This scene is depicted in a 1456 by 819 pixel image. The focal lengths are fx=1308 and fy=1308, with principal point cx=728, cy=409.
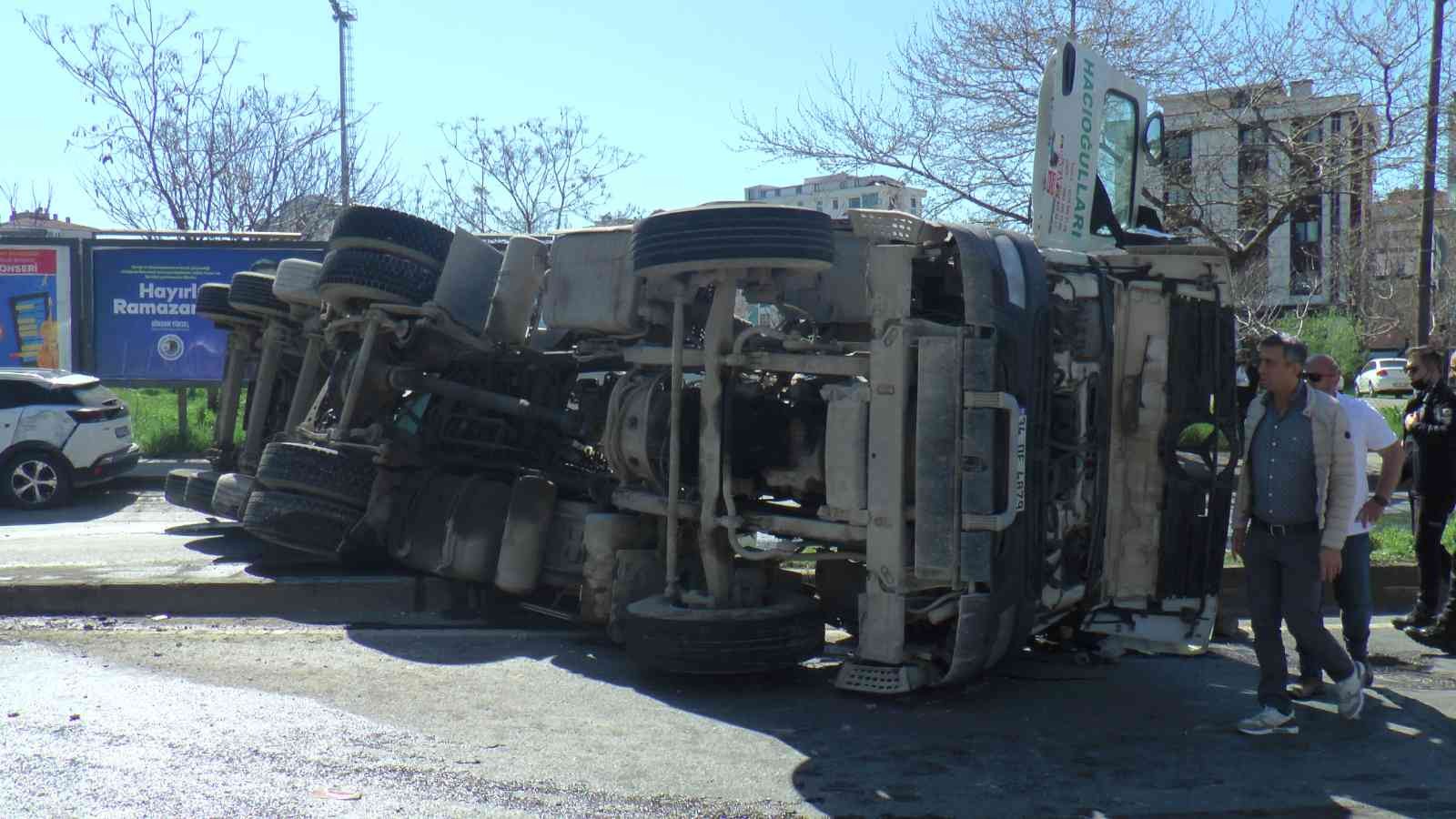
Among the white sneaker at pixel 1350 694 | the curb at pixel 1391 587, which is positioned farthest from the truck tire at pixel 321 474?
the curb at pixel 1391 587

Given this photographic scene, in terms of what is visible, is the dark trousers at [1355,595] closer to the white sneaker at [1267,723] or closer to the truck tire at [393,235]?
the white sneaker at [1267,723]

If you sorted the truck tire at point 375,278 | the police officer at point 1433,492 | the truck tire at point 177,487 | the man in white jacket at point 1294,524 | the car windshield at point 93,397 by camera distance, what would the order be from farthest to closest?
→ the car windshield at point 93,397, the truck tire at point 177,487, the truck tire at point 375,278, the police officer at point 1433,492, the man in white jacket at point 1294,524

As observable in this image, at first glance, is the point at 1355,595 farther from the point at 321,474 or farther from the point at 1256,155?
the point at 1256,155

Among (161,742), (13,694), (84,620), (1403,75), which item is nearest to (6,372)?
(84,620)

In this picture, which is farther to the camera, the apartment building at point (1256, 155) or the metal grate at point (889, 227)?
the apartment building at point (1256, 155)

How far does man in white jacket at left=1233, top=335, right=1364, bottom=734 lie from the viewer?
17.1ft

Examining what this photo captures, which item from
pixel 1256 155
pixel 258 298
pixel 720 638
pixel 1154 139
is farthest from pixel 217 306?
pixel 1256 155

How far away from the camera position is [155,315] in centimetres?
1808

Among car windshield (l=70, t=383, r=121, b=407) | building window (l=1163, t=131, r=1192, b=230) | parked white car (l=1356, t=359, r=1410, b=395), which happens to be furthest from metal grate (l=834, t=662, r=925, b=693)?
parked white car (l=1356, t=359, r=1410, b=395)

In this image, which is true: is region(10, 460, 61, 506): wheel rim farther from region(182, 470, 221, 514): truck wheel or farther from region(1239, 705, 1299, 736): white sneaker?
region(1239, 705, 1299, 736): white sneaker

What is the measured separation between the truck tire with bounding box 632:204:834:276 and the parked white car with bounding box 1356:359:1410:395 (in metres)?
43.0

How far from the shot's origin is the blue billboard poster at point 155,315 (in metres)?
18.1

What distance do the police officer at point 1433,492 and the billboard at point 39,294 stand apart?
16.8 meters

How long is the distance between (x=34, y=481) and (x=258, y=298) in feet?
17.5
